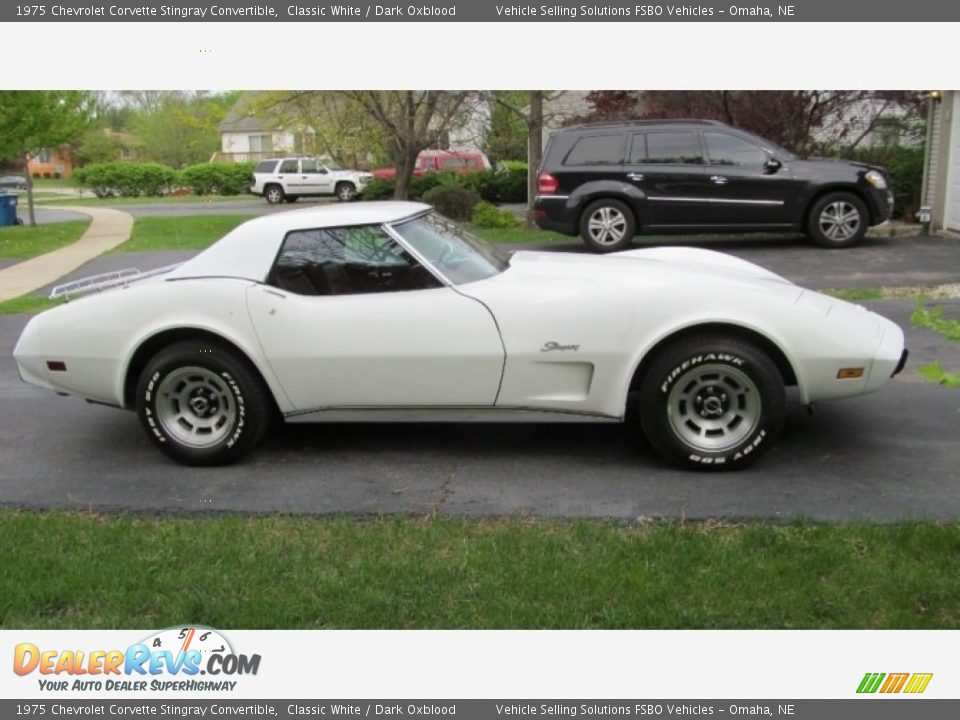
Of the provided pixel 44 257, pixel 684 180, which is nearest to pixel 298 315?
pixel 684 180

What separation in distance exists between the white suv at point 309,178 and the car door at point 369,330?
88.6 ft

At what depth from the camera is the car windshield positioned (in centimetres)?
504

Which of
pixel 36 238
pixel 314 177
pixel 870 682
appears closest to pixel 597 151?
pixel 870 682

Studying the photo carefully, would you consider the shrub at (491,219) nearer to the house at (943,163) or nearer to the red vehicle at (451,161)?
the house at (943,163)

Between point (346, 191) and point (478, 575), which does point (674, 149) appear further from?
point (346, 191)

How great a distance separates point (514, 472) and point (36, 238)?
1949 cm

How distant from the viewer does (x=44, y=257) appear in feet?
57.6

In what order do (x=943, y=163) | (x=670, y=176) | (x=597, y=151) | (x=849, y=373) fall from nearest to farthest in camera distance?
1. (x=849, y=373)
2. (x=670, y=176)
3. (x=597, y=151)
4. (x=943, y=163)

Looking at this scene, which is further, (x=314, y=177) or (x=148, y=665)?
(x=314, y=177)

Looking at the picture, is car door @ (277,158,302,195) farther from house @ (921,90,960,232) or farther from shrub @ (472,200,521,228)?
house @ (921,90,960,232)

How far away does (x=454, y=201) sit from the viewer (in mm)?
19531

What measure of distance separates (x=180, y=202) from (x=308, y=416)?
35886 mm

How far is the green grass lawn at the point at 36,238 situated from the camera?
18656 millimetres

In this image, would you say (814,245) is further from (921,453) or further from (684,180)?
(921,453)
